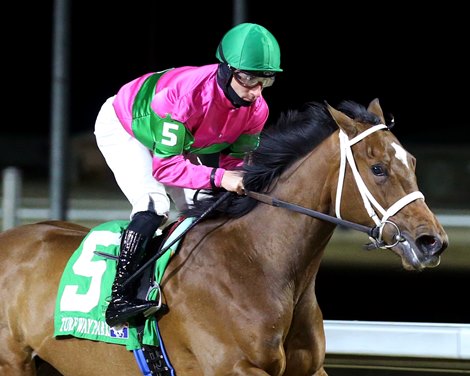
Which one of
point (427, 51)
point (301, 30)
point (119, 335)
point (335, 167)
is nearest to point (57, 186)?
point (119, 335)

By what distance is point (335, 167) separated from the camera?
3.31m

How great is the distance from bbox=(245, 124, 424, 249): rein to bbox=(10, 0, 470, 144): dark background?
8.56m

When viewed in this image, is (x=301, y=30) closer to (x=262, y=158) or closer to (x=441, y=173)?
(x=441, y=173)

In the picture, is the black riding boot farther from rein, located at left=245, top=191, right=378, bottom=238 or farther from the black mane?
rein, located at left=245, top=191, right=378, bottom=238

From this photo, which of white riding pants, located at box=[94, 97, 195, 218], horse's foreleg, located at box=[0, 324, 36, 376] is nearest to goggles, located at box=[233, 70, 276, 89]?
white riding pants, located at box=[94, 97, 195, 218]

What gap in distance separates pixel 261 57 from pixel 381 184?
62 cm

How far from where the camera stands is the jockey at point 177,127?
343 centimetres

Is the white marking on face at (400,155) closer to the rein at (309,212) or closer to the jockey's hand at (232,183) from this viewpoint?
the rein at (309,212)

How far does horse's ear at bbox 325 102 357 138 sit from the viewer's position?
3.27m

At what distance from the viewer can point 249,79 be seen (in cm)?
346

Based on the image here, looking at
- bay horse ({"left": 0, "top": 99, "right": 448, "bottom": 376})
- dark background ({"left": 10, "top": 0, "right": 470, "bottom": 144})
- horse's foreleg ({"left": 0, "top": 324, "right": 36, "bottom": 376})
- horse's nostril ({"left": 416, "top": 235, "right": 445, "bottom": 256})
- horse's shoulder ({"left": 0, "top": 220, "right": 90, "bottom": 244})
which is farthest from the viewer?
dark background ({"left": 10, "top": 0, "right": 470, "bottom": 144})

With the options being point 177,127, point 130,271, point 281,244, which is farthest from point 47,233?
point 281,244

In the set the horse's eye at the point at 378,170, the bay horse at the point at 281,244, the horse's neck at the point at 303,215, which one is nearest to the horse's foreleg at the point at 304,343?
the bay horse at the point at 281,244

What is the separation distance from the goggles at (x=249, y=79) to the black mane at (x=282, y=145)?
15cm
